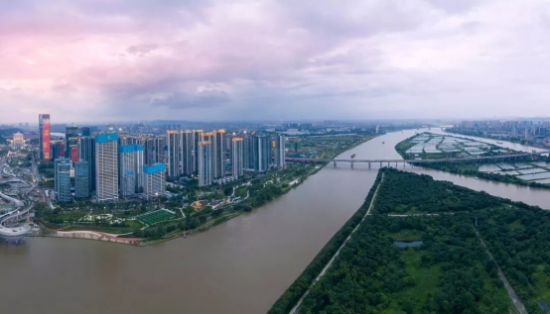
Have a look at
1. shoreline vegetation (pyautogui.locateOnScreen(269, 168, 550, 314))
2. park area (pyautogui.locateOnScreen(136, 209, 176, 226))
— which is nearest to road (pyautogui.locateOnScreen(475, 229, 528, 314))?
shoreline vegetation (pyautogui.locateOnScreen(269, 168, 550, 314))

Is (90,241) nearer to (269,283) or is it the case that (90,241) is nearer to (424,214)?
(269,283)

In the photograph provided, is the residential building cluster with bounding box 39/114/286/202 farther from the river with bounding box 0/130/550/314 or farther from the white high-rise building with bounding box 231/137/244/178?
the river with bounding box 0/130/550/314

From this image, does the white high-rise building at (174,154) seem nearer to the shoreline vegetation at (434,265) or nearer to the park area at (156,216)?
the park area at (156,216)

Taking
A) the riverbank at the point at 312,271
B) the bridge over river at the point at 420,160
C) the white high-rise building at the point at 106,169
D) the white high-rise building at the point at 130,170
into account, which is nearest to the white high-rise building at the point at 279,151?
the bridge over river at the point at 420,160

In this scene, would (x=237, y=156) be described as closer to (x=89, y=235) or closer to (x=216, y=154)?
(x=216, y=154)

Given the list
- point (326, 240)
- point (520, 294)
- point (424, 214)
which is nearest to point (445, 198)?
point (424, 214)

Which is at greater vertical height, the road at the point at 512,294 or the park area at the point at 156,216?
the park area at the point at 156,216
